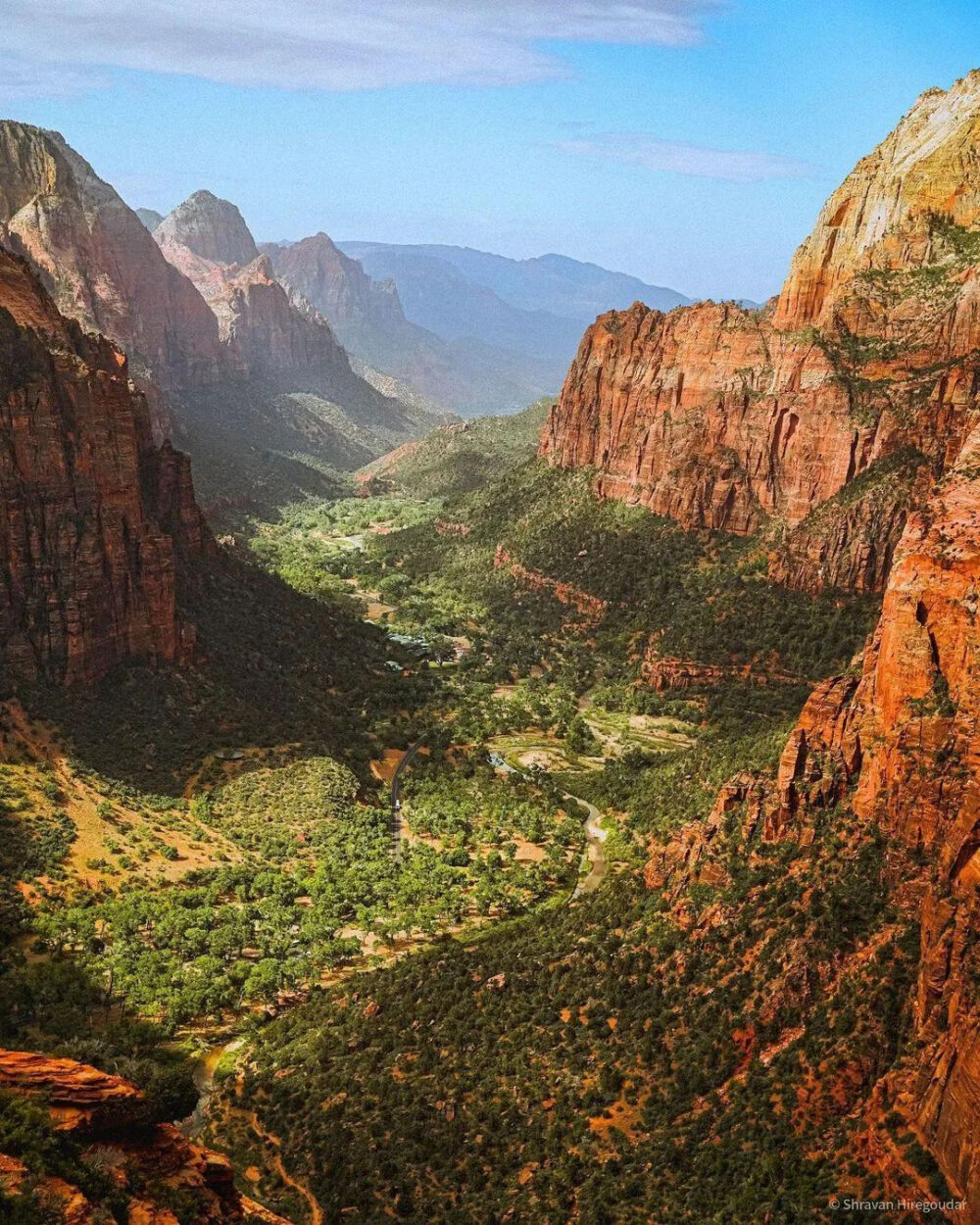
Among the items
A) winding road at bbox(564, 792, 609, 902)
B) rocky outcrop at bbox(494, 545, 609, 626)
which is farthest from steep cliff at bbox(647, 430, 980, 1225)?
rocky outcrop at bbox(494, 545, 609, 626)

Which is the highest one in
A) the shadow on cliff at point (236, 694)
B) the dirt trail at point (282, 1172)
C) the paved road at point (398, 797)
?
the shadow on cliff at point (236, 694)

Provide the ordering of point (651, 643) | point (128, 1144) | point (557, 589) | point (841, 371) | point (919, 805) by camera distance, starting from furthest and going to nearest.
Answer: point (557, 589) → point (651, 643) → point (841, 371) → point (919, 805) → point (128, 1144)

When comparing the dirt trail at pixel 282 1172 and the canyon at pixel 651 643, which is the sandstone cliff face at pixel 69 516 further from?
the dirt trail at pixel 282 1172

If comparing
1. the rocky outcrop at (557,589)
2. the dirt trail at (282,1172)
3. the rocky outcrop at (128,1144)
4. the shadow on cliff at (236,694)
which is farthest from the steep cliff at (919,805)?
the rocky outcrop at (557,589)

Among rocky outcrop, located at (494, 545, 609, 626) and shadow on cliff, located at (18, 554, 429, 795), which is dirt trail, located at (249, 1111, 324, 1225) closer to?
shadow on cliff, located at (18, 554, 429, 795)

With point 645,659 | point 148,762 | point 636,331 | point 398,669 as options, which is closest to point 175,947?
point 148,762

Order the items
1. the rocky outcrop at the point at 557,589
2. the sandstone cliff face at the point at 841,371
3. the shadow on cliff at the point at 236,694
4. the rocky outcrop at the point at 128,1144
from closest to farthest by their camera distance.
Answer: the rocky outcrop at the point at 128,1144, the shadow on cliff at the point at 236,694, the sandstone cliff face at the point at 841,371, the rocky outcrop at the point at 557,589

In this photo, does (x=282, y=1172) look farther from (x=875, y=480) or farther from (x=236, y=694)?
(x=875, y=480)

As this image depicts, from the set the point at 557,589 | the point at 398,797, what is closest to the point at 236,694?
the point at 398,797
